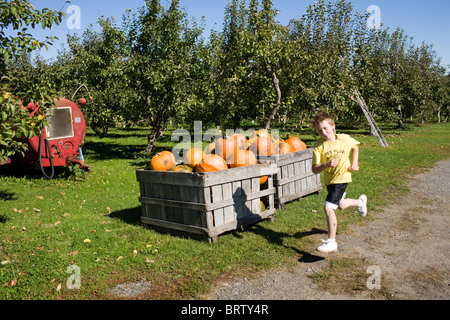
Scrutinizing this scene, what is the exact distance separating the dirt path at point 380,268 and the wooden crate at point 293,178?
1570mm

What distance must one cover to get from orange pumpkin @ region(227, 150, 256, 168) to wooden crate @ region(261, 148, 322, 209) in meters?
0.30

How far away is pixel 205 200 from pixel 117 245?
155 cm

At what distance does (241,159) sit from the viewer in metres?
6.49

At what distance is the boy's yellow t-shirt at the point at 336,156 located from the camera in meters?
5.09

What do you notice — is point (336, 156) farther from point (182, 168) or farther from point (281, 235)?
point (182, 168)

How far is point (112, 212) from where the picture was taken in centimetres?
757

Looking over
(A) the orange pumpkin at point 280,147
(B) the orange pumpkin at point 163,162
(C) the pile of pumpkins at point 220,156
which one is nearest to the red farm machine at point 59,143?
(B) the orange pumpkin at point 163,162

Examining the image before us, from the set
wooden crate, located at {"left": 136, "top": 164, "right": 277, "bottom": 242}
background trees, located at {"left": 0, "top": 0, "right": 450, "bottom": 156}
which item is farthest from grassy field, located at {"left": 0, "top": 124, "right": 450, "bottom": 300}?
background trees, located at {"left": 0, "top": 0, "right": 450, "bottom": 156}

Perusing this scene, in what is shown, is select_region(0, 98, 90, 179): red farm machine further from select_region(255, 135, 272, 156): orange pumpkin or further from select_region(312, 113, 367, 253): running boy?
select_region(312, 113, 367, 253): running boy

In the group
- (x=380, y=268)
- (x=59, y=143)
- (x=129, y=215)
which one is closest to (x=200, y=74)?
(x=59, y=143)

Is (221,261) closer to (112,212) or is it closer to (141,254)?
(141,254)

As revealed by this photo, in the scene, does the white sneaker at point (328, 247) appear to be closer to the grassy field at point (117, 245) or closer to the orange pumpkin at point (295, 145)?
the grassy field at point (117, 245)

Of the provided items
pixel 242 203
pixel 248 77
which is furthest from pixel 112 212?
pixel 248 77

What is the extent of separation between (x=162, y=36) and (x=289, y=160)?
9601mm
